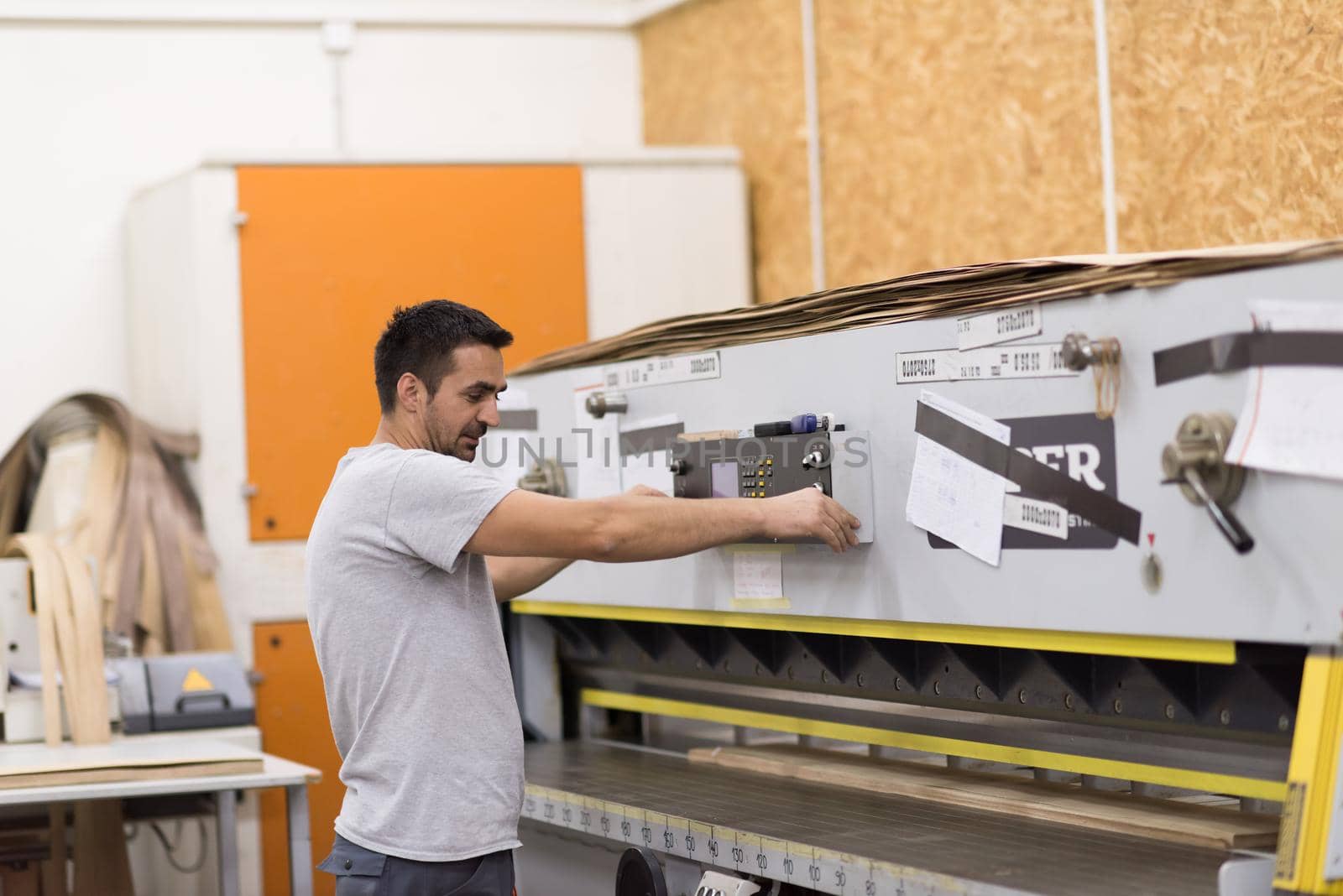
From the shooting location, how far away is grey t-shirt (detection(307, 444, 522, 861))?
1.75 m

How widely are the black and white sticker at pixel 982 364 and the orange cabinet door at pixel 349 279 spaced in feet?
7.13

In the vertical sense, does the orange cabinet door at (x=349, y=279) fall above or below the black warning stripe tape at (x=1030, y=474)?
above

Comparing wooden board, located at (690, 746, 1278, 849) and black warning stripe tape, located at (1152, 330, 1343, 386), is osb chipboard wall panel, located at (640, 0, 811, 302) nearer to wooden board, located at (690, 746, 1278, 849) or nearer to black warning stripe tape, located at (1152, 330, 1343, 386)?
wooden board, located at (690, 746, 1278, 849)

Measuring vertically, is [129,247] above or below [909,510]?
above

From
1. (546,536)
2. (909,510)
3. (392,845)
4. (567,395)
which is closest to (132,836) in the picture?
(567,395)

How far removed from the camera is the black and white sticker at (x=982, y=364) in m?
1.57

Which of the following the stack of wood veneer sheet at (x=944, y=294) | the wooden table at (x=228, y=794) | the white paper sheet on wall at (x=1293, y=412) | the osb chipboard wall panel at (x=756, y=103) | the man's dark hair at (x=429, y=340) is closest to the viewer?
the white paper sheet on wall at (x=1293, y=412)

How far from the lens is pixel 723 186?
409cm

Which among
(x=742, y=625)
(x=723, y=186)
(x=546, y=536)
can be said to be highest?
(x=723, y=186)

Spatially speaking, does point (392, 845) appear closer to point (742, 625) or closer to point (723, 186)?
point (742, 625)

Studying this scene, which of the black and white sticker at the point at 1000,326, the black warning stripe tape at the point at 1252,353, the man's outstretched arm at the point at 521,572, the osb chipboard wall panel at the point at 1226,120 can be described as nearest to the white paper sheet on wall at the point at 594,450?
the man's outstretched arm at the point at 521,572

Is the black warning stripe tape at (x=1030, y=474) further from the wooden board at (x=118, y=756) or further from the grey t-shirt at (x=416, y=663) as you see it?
the wooden board at (x=118, y=756)

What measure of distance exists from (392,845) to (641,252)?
2485mm

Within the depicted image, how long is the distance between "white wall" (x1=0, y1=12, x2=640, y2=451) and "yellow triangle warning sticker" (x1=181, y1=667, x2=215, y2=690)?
1.24 metres
